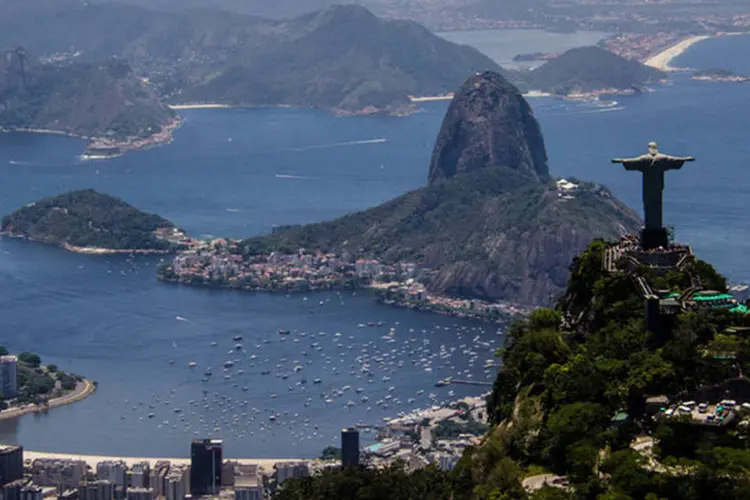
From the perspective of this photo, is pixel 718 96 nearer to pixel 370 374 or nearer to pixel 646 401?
pixel 370 374

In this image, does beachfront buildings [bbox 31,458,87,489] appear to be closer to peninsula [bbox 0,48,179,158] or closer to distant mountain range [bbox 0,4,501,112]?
peninsula [bbox 0,48,179,158]

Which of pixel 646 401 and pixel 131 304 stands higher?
pixel 646 401

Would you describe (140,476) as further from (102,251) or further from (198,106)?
(198,106)

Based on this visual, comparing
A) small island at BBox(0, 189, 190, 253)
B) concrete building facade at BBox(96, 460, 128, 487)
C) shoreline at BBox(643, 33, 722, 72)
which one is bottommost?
concrete building facade at BBox(96, 460, 128, 487)

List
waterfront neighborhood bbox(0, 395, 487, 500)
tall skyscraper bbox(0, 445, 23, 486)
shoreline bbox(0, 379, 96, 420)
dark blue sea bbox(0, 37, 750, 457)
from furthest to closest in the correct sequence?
shoreline bbox(0, 379, 96, 420), dark blue sea bbox(0, 37, 750, 457), tall skyscraper bbox(0, 445, 23, 486), waterfront neighborhood bbox(0, 395, 487, 500)

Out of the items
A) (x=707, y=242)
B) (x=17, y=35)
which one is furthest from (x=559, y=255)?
(x=17, y=35)

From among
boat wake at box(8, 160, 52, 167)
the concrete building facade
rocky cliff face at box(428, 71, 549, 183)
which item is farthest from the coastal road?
boat wake at box(8, 160, 52, 167)

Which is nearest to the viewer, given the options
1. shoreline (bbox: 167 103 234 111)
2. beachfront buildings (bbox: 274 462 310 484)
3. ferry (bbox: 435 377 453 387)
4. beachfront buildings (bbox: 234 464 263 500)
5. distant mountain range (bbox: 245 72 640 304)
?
beachfront buildings (bbox: 234 464 263 500)
